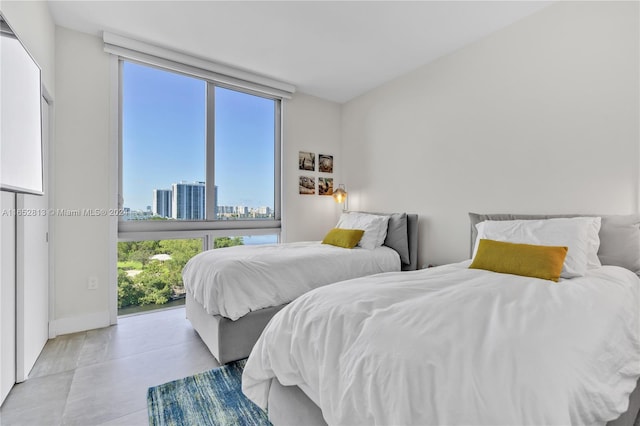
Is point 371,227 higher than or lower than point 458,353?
higher

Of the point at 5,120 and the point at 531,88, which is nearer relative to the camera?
the point at 5,120

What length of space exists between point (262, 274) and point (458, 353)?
160 centimetres

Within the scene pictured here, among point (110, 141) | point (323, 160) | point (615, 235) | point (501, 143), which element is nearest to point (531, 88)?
point (501, 143)

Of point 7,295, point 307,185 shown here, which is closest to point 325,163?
point 307,185

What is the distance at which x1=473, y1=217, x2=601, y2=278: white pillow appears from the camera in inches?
70.6

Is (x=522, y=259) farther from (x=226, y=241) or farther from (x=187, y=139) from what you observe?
(x=187, y=139)

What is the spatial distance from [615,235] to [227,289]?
2646mm

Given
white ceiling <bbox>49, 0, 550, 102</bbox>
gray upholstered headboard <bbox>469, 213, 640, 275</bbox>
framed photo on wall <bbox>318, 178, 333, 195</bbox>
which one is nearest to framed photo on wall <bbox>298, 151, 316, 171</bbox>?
framed photo on wall <bbox>318, 178, 333, 195</bbox>

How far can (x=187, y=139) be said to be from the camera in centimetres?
350

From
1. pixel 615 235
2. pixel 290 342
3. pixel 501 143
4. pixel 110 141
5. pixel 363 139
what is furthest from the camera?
pixel 363 139

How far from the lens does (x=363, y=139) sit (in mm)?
4184

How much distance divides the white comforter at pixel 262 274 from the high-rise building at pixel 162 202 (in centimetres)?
92

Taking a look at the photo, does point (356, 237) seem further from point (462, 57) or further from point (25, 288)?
point (25, 288)

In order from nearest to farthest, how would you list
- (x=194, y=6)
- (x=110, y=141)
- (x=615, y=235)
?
(x=615, y=235) < (x=194, y=6) < (x=110, y=141)
